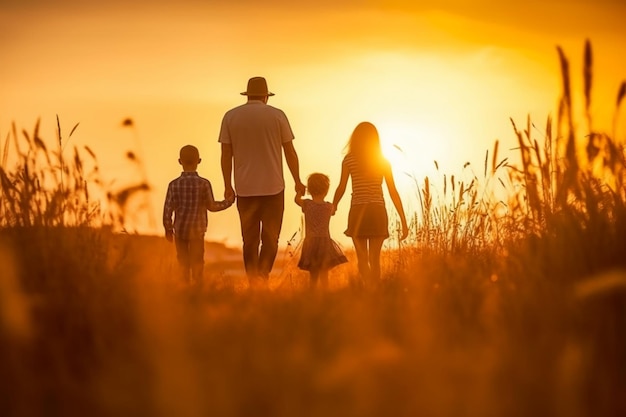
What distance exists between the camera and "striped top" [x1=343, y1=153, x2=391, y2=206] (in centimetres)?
873

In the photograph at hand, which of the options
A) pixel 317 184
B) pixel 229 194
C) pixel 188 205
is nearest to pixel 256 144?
pixel 229 194

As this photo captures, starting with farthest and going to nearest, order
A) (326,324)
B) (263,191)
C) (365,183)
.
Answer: (365,183), (263,191), (326,324)

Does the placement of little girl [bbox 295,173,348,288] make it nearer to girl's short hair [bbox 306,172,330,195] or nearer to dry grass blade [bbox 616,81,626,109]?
girl's short hair [bbox 306,172,330,195]

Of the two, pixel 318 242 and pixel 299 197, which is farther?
pixel 318 242

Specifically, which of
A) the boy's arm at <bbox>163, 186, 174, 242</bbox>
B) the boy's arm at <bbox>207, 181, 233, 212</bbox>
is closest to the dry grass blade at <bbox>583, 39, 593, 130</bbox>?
the boy's arm at <bbox>207, 181, 233, 212</bbox>

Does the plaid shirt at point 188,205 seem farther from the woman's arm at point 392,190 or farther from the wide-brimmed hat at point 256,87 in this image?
the woman's arm at point 392,190

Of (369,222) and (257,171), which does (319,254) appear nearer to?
(369,222)

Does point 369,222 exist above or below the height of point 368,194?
below

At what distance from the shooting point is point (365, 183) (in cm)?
873

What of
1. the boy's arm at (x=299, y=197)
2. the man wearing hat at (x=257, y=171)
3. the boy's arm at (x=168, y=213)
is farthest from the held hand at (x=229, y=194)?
the boy's arm at (x=299, y=197)

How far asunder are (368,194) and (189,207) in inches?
68.4

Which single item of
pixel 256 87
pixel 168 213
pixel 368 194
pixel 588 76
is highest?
pixel 256 87

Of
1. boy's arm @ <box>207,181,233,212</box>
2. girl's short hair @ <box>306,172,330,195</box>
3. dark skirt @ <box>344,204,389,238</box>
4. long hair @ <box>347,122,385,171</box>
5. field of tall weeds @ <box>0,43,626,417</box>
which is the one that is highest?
long hair @ <box>347,122,385,171</box>

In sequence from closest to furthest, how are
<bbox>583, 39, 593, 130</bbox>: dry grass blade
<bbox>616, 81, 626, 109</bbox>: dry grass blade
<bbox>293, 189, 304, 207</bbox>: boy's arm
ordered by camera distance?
1. <bbox>583, 39, 593, 130</bbox>: dry grass blade
2. <bbox>616, 81, 626, 109</bbox>: dry grass blade
3. <bbox>293, 189, 304, 207</bbox>: boy's arm
